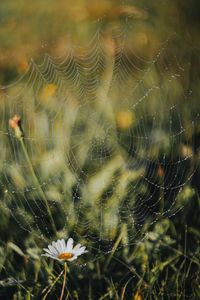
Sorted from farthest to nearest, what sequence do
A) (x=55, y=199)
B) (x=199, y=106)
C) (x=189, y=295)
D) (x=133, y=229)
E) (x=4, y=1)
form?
(x=4, y=1)
(x=199, y=106)
(x=55, y=199)
(x=133, y=229)
(x=189, y=295)

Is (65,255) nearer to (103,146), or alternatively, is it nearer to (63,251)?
(63,251)

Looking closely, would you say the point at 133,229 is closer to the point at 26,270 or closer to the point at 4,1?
the point at 26,270

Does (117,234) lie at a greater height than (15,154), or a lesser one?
lesser

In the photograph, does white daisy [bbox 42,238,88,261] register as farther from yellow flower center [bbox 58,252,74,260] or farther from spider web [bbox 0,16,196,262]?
spider web [bbox 0,16,196,262]

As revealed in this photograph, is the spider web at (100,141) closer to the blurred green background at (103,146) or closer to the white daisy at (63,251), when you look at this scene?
the blurred green background at (103,146)

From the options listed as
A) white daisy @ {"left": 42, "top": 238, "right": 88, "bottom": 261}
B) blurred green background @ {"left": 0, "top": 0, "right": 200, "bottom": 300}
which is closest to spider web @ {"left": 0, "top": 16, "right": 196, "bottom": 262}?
blurred green background @ {"left": 0, "top": 0, "right": 200, "bottom": 300}

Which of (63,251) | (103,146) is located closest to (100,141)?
(103,146)

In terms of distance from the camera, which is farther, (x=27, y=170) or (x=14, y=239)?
(x=27, y=170)

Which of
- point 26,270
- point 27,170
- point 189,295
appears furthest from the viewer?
point 27,170

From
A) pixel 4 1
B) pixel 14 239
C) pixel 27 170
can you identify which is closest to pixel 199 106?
pixel 27 170
